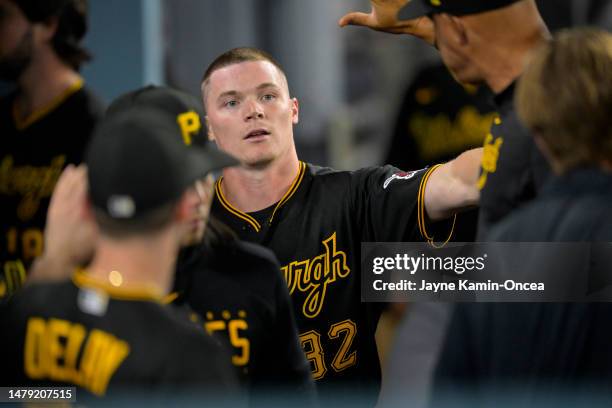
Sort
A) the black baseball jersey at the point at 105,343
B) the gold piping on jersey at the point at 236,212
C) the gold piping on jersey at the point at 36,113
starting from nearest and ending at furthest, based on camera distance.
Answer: the black baseball jersey at the point at 105,343 < the gold piping on jersey at the point at 236,212 < the gold piping on jersey at the point at 36,113

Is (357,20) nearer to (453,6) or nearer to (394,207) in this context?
(453,6)

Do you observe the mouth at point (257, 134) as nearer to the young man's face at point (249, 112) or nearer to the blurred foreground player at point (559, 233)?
the young man's face at point (249, 112)

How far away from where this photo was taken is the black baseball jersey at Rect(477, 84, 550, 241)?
1840 mm

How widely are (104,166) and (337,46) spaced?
283cm

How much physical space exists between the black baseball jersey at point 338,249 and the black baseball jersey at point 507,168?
1.08ft

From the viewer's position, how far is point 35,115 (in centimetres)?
294

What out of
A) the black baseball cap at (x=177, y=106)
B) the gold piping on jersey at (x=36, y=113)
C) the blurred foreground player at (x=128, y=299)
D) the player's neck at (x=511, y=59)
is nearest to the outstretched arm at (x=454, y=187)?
the player's neck at (x=511, y=59)

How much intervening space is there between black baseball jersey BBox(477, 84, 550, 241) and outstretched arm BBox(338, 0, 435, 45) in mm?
236

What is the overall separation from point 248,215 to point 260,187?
81 mm

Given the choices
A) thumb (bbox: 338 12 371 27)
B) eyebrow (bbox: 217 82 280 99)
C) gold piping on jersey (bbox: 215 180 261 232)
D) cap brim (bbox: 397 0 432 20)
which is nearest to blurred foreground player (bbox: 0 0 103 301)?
gold piping on jersey (bbox: 215 180 261 232)

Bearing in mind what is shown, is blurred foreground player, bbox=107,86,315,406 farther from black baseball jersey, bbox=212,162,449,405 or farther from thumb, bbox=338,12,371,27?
thumb, bbox=338,12,371,27

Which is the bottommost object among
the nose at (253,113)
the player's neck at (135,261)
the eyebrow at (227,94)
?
the player's neck at (135,261)

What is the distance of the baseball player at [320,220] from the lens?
2307mm

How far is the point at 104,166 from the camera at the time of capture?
1.56 meters
